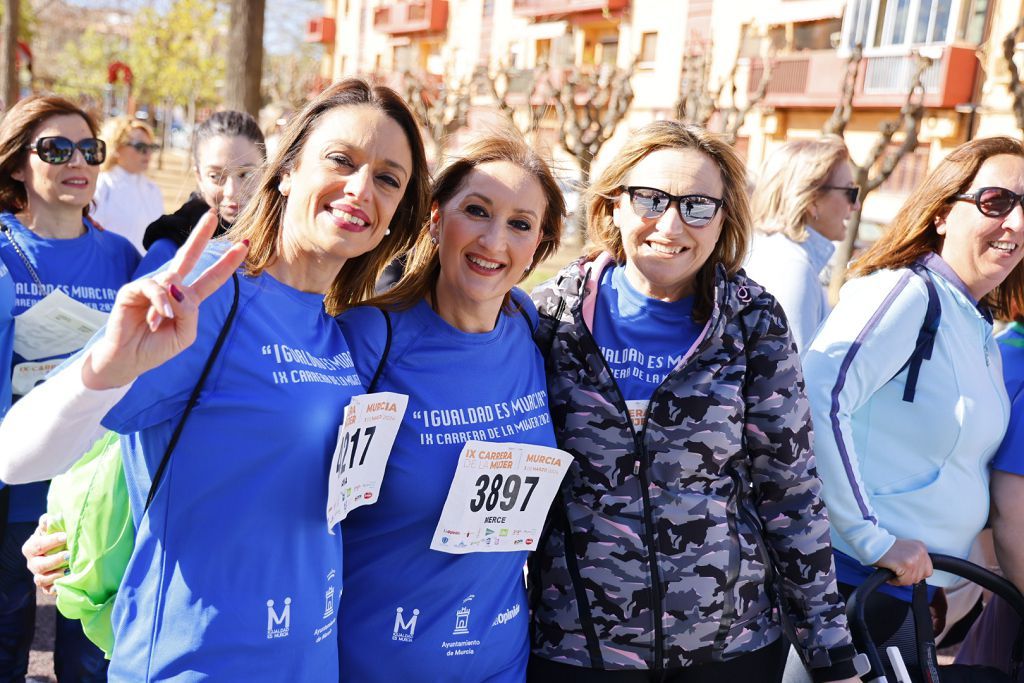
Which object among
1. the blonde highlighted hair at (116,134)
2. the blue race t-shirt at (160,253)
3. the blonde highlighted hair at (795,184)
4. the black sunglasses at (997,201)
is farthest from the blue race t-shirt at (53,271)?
the blonde highlighted hair at (116,134)

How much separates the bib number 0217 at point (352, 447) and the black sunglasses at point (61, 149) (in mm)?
2362

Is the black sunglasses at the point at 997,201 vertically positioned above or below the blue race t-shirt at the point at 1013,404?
above

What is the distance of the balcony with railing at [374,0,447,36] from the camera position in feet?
134

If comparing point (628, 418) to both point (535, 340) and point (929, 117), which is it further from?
point (929, 117)

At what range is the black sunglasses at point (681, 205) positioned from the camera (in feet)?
7.98

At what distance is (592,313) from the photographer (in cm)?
247

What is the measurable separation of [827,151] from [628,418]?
8.81 feet

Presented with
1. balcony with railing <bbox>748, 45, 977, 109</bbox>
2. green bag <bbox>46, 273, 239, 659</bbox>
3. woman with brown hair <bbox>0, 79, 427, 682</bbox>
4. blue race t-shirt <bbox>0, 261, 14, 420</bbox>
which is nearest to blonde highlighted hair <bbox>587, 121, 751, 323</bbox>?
woman with brown hair <bbox>0, 79, 427, 682</bbox>

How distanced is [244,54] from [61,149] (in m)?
4.60

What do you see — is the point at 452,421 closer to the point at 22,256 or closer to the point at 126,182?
the point at 22,256

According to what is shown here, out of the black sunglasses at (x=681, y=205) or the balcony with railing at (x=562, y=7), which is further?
the balcony with railing at (x=562, y=7)

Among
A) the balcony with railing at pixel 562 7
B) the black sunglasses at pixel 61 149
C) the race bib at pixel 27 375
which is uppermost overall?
the balcony with railing at pixel 562 7

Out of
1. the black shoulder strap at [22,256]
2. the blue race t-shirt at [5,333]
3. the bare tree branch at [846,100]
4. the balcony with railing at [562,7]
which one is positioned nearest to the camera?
the blue race t-shirt at [5,333]

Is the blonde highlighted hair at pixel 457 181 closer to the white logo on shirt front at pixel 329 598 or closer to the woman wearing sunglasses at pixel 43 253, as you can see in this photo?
the white logo on shirt front at pixel 329 598
